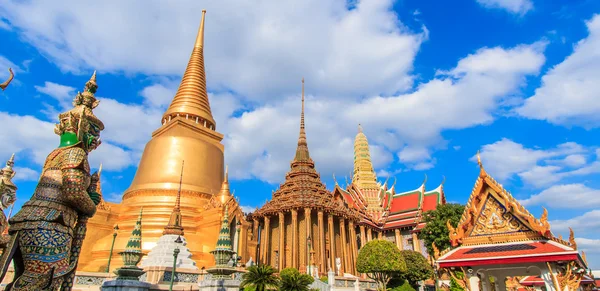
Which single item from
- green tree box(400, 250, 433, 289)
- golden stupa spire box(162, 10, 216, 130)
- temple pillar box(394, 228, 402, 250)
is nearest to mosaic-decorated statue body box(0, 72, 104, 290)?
green tree box(400, 250, 433, 289)

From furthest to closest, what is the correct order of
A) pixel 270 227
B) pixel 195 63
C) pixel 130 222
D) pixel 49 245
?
pixel 195 63 < pixel 270 227 < pixel 130 222 < pixel 49 245

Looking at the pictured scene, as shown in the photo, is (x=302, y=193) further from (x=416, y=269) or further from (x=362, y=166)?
(x=362, y=166)

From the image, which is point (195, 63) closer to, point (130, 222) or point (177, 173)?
point (177, 173)

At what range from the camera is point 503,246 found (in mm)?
8305

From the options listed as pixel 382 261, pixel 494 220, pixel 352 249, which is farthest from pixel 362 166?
pixel 494 220

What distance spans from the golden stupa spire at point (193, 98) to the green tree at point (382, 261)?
1731cm

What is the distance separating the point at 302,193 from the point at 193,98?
12.7 metres

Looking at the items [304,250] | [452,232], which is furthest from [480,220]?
[304,250]

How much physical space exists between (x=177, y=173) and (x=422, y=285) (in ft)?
72.5

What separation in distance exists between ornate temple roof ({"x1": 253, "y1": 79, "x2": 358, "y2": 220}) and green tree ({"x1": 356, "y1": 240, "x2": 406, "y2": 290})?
7083 millimetres

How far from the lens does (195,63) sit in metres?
Answer: 33.0

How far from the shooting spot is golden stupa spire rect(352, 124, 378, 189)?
4700 cm

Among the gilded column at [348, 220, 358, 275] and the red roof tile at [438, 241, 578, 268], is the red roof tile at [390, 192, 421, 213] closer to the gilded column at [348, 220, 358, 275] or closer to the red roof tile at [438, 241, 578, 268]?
the gilded column at [348, 220, 358, 275]

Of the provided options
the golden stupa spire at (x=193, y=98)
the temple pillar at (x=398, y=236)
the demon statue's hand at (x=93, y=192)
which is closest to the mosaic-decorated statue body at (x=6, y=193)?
the demon statue's hand at (x=93, y=192)
